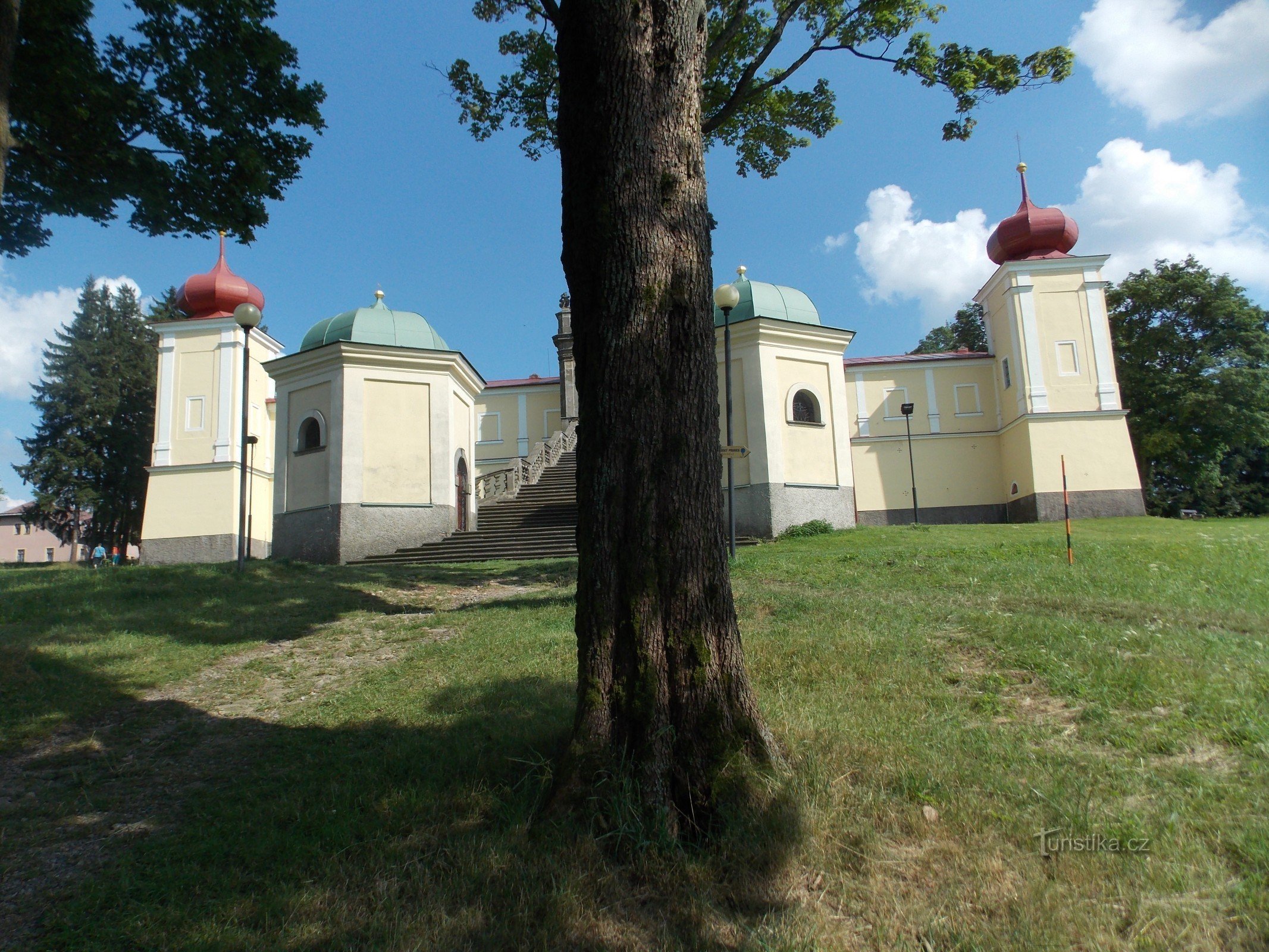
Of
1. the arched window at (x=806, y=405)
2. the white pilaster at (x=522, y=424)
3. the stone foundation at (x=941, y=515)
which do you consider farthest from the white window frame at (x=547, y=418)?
the arched window at (x=806, y=405)

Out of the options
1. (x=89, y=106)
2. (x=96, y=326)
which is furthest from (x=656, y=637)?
(x=96, y=326)

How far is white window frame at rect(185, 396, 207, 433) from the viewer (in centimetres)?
3047

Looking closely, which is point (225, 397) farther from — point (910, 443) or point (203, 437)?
point (910, 443)

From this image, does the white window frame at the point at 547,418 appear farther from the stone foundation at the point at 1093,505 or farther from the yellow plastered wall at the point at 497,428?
the stone foundation at the point at 1093,505

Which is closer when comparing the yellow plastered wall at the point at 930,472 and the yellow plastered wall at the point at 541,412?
the yellow plastered wall at the point at 930,472

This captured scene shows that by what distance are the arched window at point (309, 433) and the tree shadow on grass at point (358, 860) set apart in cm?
1620

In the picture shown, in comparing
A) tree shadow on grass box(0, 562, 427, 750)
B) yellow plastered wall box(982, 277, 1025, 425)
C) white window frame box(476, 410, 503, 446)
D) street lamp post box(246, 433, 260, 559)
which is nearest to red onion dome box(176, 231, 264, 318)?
street lamp post box(246, 433, 260, 559)

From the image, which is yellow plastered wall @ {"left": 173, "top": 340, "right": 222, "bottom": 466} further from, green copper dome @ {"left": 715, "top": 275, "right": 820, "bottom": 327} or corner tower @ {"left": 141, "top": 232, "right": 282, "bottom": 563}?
green copper dome @ {"left": 715, "top": 275, "right": 820, "bottom": 327}

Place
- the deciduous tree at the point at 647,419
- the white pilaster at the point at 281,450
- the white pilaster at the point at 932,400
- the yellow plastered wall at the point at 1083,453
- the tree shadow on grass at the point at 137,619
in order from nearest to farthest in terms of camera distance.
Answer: the deciduous tree at the point at 647,419
the tree shadow on grass at the point at 137,619
the white pilaster at the point at 281,450
the yellow plastered wall at the point at 1083,453
the white pilaster at the point at 932,400

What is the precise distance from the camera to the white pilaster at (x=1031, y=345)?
2752cm

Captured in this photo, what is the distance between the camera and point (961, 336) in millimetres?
46312

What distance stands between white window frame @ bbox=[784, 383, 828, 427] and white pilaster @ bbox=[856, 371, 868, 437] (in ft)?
33.4

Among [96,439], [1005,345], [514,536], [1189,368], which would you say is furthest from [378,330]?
[1189,368]

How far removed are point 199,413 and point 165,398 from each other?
1.38 m
